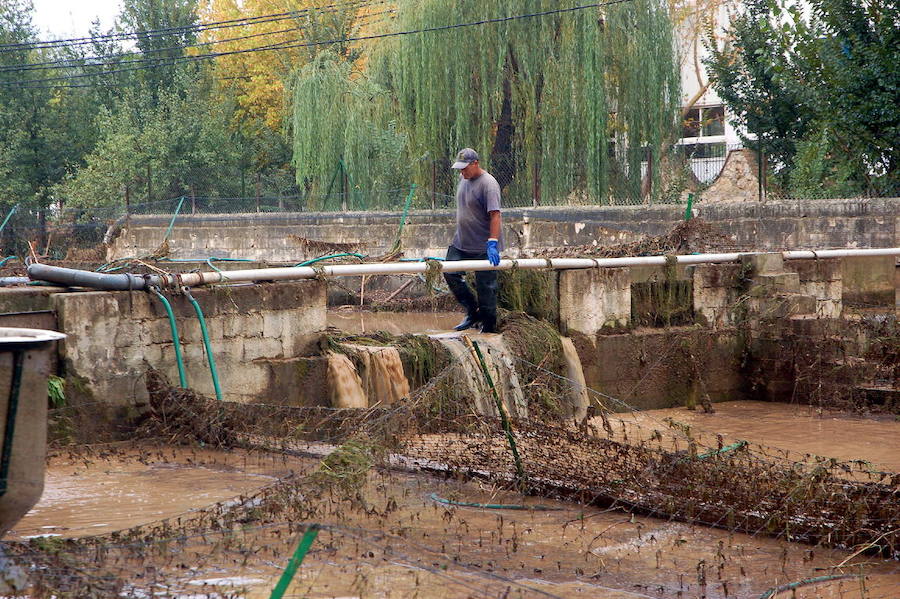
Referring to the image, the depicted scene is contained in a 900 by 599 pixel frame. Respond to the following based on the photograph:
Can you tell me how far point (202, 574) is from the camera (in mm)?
5023

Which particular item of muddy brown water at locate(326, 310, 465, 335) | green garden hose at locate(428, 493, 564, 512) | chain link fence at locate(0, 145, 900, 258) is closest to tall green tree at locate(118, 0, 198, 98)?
chain link fence at locate(0, 145, 900, 258)

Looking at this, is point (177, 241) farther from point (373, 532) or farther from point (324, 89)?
point (373, 532)

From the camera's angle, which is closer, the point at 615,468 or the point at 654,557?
the point at 654,557

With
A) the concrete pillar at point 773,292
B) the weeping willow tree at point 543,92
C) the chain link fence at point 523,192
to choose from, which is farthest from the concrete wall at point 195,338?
the weeping willow tree at point 543,92

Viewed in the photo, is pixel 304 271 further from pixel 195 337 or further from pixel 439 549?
pixel 439 549

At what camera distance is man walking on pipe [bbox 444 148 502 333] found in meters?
10.2

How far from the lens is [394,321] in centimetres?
1459

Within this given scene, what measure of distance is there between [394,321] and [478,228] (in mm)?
4393

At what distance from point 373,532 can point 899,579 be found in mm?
Result: 2886

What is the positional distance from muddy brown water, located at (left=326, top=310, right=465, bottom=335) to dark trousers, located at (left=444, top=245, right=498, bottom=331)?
1.57 m

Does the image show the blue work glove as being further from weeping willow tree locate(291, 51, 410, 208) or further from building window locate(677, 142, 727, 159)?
building window locate(677, 142, 727, 159)

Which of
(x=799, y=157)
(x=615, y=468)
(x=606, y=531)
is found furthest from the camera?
(x=799, y=157)

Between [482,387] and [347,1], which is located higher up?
[347,1]

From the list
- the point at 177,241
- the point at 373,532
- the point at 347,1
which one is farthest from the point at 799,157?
the point at 347,1
